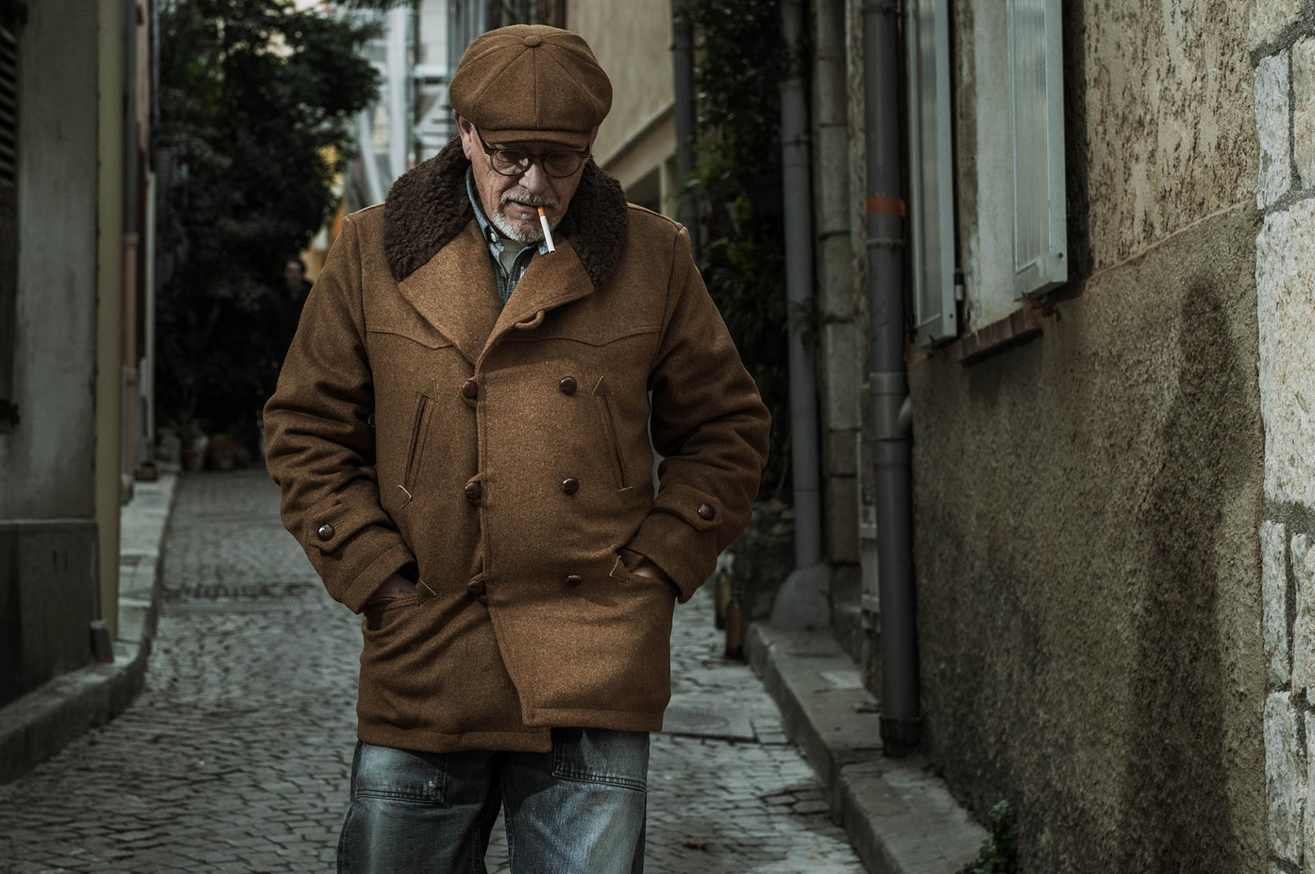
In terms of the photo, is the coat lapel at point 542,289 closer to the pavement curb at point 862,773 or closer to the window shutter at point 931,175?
the pavement curb at point 862,773

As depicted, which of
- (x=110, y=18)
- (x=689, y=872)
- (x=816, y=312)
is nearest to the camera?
(x=689, y=872)

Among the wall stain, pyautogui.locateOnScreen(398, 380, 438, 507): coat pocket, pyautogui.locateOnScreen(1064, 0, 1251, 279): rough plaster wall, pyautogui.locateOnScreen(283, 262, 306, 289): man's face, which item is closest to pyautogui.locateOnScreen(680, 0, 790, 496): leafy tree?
pyautogui.locateOnScreen(1064, 0, 1251, 279): rough plaster wall

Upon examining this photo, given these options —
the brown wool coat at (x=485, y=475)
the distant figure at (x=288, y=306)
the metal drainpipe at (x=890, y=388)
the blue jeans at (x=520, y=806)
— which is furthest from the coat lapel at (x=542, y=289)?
the distant figure at (x=288, y=306)

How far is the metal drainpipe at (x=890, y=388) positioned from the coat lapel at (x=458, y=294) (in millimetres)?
3017

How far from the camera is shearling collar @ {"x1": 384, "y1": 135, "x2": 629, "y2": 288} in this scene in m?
2.68

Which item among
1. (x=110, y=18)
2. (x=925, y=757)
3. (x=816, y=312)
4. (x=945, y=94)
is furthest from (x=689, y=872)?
(x=110, y=18)

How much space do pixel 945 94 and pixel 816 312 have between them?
3.41m

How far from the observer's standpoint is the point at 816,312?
8.30 meters

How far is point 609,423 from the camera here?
8.69 ft

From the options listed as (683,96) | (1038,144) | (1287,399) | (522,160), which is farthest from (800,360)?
(1287,399)

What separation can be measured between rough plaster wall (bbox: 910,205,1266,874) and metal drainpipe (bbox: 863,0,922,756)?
0.47 m

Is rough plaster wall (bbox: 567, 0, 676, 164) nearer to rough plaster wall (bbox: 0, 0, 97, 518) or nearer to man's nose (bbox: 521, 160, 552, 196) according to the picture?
rough plaster wall (bbox: 0, 0, 97, 518)

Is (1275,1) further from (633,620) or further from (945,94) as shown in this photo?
(945,94)

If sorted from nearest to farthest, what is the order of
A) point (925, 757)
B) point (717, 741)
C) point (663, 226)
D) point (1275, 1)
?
→ point (1275, 1) < point (663, 226) < point (925, 757) < point (717, 741)
